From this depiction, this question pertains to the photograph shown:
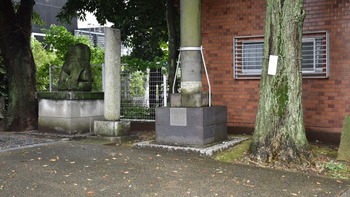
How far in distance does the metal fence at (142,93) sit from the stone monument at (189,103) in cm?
297

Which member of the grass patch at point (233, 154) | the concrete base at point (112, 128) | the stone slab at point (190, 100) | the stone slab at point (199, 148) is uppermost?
the stone slab at point (190, 100)

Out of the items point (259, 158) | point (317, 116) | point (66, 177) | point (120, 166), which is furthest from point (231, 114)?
point (66, 177)

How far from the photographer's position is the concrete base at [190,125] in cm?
795

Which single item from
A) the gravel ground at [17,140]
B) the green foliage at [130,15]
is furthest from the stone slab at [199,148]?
the green foliage at [130,15]

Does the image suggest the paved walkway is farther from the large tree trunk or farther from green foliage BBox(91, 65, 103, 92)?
green foliage BBox(91, 65, 103, 92)

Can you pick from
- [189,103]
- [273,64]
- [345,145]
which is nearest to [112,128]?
[189,103]

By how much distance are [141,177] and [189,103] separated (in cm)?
240

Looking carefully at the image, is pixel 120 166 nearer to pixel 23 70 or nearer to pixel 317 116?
pixel 317 116

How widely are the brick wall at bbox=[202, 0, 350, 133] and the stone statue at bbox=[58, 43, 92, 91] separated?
295 cm

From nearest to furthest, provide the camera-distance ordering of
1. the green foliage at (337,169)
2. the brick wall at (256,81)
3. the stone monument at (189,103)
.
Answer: the green foliage at (337,169)
the stone monument at (189,103)
the brick wall at (256,81)

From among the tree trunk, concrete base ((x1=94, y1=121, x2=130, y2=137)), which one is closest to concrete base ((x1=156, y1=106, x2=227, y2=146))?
concrete base ((x1=94, y1=121, x2=130, y2=137))

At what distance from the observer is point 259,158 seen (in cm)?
724

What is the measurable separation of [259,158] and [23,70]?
745 cm

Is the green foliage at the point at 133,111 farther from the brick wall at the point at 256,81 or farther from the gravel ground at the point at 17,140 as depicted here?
the gravel ground at the point at 17,140
